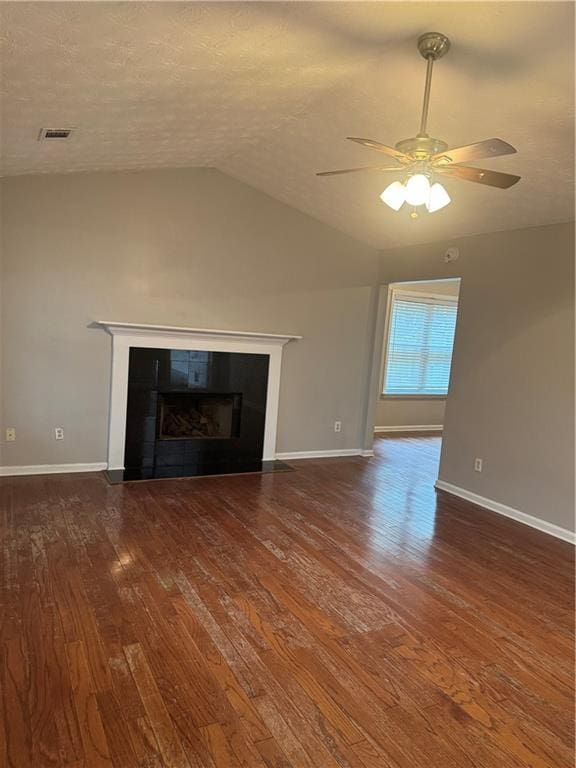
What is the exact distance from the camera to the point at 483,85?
2.69 metres

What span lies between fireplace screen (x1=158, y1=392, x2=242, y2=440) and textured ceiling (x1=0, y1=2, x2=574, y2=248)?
228 cm

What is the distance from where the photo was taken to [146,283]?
479cm

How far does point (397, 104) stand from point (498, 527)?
128 inches

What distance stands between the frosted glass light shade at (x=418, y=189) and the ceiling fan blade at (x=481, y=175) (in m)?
0.12

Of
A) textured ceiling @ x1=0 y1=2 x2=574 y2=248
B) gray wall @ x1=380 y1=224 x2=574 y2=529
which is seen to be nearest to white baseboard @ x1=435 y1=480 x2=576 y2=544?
gray wall @ x1=380 y1=224 x2=574 y2=529

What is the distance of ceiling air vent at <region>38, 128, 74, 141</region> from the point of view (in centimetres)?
312

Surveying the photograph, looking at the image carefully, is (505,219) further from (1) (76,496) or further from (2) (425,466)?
(1) (76,496)

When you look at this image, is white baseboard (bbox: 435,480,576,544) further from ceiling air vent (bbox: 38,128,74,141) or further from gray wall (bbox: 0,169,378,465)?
ceiling air vent (bbox: 38,128,74,141)

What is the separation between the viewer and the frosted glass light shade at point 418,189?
2.42 metres

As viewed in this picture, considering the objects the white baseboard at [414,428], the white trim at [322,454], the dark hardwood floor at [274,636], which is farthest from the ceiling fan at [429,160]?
the white baseboard at [414,428]

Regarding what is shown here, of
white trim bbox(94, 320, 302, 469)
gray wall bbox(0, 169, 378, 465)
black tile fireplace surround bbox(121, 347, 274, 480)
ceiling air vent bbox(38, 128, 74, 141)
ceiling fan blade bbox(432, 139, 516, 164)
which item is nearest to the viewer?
ceiling fan blade bbox(432, 139, 516, 164)

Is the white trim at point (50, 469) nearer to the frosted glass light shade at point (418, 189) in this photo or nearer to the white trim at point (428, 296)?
the frosted glass light shade at point (418, 189)

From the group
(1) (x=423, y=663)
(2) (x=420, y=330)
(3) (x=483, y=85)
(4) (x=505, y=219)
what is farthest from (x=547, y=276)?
(2) (x=420, y=330)

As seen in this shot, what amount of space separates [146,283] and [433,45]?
10.5 ft
